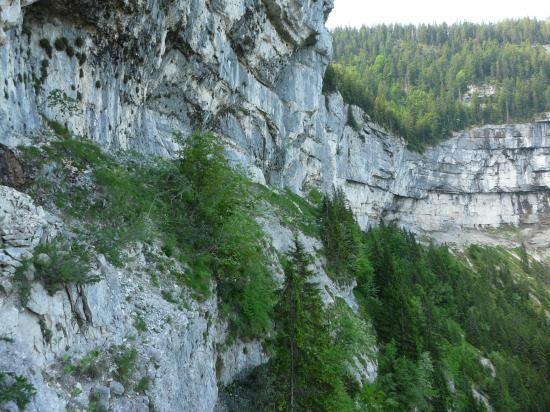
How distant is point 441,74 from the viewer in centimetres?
14225

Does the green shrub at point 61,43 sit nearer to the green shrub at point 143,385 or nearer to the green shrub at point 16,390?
the green shrub at point 143,385

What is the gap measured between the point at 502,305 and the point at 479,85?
93279mm

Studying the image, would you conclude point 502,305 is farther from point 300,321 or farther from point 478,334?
point 300,321

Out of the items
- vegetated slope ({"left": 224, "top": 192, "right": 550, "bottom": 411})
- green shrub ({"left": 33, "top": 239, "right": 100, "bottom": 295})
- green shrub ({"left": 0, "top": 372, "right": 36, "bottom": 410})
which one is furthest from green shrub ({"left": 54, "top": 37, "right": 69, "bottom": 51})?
green shrub ({"left": 0, "top": 372, "right": 36, "bottom": 410})

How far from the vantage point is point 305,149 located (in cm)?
6238

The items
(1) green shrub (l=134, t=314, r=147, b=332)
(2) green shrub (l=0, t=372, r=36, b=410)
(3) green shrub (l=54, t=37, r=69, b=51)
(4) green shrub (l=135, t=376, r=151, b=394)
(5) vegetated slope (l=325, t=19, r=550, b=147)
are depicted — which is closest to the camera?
(2) green shrub (l=0, t=372, r=36, b=410)

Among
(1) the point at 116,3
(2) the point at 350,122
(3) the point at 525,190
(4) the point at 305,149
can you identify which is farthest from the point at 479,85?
(1) the point at 116,3

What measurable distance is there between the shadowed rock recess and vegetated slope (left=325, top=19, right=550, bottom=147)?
2279cm

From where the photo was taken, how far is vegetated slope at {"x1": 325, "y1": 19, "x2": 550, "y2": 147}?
103 meters

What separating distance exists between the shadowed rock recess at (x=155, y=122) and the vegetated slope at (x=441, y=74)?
22790 mm

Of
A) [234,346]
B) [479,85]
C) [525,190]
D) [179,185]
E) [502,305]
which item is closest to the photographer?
[234,346]

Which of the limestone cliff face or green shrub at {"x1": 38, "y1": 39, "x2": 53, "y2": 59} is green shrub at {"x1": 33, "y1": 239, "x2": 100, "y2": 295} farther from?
green shrub at {"x1": 38, "y1": 39, "x2": 53, "y2": 59}

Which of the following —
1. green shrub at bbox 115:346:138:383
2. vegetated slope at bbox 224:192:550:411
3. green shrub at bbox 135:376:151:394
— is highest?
green shrub at bbox 115:346:138:383

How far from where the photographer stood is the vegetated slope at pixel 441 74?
103 m
